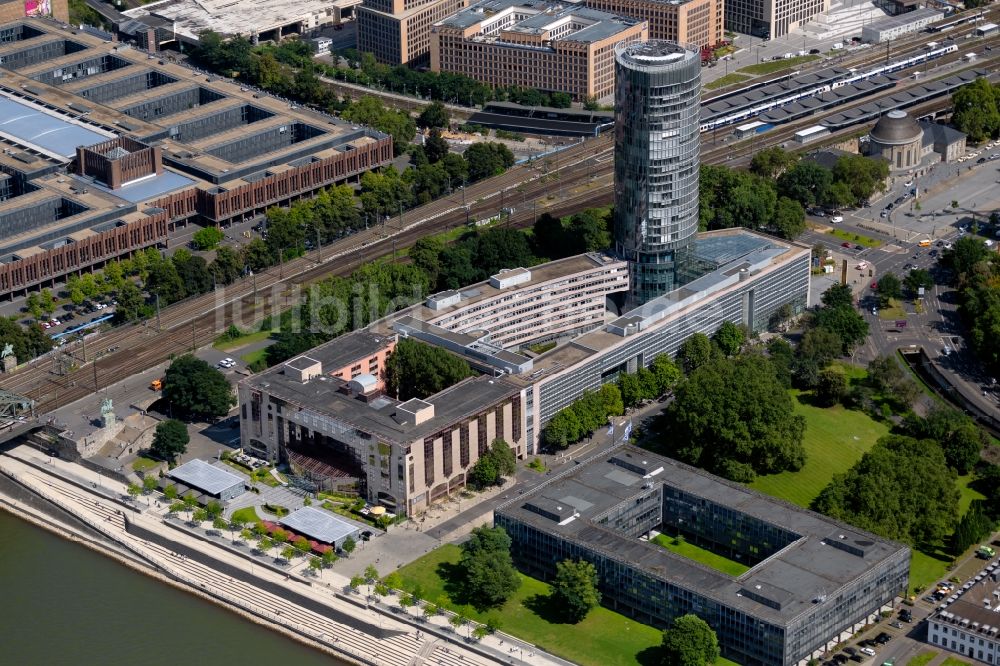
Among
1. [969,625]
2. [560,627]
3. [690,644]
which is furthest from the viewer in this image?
[560,627]

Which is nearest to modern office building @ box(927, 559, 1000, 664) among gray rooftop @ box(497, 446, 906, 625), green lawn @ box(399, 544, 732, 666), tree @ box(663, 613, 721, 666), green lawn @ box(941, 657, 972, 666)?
green lawn @ box(941, 657, 972, 666)

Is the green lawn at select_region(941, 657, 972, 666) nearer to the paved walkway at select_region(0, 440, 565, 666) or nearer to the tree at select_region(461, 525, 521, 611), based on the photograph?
the paved walkway at select_region(0, 440, 565, 666)

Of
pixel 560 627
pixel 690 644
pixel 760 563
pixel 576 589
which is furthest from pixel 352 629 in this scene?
pixel 760 563

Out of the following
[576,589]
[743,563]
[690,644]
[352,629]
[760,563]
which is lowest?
[352,629]

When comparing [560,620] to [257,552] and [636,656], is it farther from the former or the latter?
[257,552]

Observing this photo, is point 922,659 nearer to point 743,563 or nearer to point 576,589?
point 743,563

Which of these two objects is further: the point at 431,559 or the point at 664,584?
the point at 431,559

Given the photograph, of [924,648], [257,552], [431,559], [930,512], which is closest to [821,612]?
[924,648]
